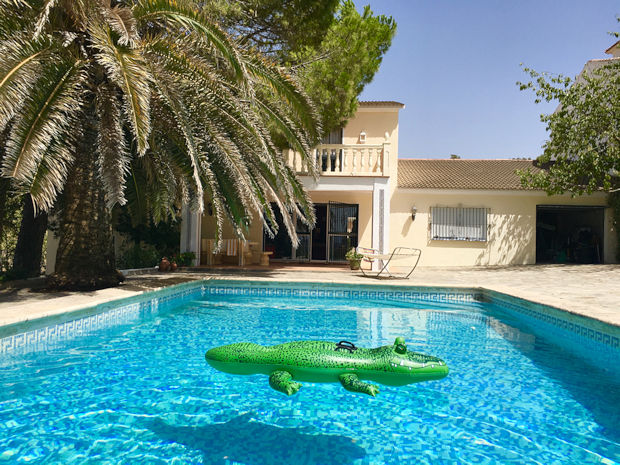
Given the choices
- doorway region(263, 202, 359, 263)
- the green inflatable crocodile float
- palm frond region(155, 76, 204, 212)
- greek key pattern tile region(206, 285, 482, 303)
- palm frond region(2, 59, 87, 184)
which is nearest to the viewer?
the green inflatable crocodile float

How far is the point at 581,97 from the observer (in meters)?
16.0

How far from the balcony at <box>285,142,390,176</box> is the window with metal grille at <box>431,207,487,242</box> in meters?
4.02

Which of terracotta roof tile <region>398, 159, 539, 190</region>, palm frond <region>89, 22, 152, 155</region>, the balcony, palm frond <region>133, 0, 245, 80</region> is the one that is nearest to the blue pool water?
palm frond <region>89, 22, 152, 155</region>

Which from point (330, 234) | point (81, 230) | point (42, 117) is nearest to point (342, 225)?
point (330, 234)

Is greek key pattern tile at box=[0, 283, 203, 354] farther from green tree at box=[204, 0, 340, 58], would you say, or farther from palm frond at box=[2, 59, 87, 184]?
green tree at box=[204, 0, 340, 58]

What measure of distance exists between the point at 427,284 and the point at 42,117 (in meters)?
8.38

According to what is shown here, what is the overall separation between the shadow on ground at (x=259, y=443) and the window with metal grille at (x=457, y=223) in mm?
14352

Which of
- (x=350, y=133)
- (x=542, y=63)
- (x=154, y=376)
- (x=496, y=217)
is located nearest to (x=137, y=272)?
(x=154, y=376)

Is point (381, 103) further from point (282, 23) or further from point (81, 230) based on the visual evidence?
point (81, 230)

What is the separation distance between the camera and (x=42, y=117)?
19.0ft

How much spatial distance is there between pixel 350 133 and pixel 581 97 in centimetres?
878

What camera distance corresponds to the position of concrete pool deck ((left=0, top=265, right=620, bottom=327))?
624 cm

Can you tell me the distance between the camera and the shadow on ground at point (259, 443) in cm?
299

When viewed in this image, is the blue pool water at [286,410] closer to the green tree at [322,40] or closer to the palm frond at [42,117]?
the palm frond at [42,117]
